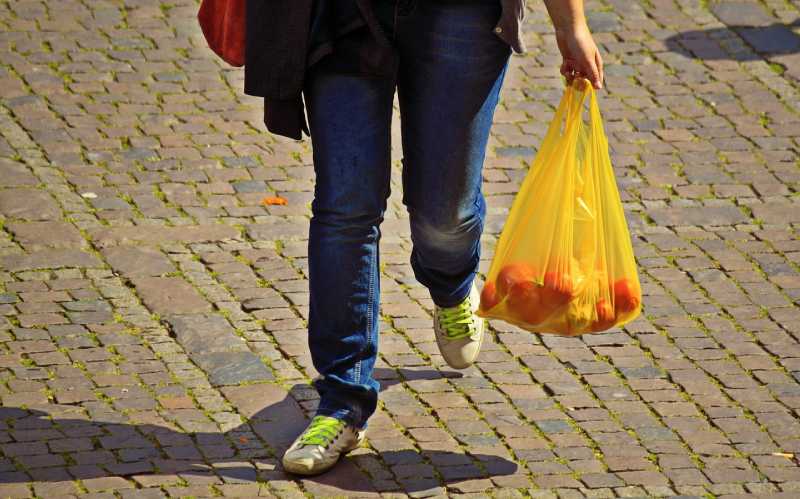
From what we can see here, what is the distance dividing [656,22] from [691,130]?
136 cm

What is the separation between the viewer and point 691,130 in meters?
6.54

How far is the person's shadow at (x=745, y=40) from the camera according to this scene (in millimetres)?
7363

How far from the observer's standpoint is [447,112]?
3.93m

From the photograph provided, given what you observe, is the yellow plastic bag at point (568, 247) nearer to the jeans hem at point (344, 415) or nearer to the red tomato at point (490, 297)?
the red tomato at point (490, 297)

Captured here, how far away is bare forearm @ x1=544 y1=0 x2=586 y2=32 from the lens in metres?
3.83

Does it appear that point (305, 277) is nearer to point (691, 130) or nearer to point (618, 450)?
point (618, 450)

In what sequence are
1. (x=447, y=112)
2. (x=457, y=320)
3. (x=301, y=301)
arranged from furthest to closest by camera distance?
(x=301, y=301) → (x=457, y=320) → (x=447, y=112)

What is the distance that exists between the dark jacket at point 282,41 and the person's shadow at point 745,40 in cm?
376

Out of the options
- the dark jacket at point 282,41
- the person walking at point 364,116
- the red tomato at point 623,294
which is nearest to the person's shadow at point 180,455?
the person walking at point 364,116

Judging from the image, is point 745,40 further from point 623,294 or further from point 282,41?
point 282,41

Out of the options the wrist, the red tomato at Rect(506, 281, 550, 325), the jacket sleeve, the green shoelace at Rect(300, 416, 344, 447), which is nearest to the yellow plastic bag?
the red tomato at Rect(506, 281, 550, 325)

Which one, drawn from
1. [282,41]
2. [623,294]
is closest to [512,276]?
[623,294]

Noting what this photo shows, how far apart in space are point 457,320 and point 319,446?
70 centimetres

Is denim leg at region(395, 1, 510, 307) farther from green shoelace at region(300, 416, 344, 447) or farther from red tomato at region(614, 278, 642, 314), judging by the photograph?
green shoelace at region(300, 416, 344, 447)
